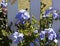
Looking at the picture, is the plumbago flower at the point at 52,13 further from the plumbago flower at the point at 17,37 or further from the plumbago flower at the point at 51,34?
the plumbago flower at the point at 17,37

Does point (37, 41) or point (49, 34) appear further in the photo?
point (37, 41)

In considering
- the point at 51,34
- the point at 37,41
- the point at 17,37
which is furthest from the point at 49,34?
the point at 17,37

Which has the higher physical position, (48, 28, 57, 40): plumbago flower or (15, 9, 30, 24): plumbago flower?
(15, 9, 30, 24): plumbago flower

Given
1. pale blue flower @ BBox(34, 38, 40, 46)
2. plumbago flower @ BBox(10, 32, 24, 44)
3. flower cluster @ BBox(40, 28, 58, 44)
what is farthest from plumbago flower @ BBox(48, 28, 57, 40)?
plumbago flower @ BBox(10, 32, 24, 44)

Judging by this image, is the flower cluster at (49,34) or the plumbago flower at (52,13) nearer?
the flower cluster at (49,34)

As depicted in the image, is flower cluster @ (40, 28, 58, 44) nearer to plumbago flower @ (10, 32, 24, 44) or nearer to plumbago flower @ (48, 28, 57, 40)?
plumbago flower @ (48, 28, 57, 40)

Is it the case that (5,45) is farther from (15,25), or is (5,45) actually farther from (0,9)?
(0,9)

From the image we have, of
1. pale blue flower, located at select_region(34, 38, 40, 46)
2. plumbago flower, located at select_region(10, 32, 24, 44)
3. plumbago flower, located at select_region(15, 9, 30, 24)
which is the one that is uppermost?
plumbago flower, located at select_region(15, 9, 30, 24)

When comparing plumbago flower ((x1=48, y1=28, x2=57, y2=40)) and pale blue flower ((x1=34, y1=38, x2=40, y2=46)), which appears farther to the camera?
pale blue flower ((x1=34, y1=38, x2=40, y2=46))

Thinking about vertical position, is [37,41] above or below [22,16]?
below

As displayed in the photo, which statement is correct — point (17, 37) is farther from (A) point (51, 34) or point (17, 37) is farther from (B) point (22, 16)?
(A) point (51, 34)

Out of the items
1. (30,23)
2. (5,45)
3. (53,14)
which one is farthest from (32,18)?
(5,45)

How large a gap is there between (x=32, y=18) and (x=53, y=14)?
0.23m

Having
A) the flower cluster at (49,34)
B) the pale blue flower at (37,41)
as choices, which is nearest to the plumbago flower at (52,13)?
the flower cluster at (49,34)
